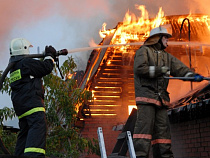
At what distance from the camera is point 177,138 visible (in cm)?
829

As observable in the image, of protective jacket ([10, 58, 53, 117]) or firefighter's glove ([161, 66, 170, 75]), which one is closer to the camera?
protective jacket ([10, 58, 53, 117])

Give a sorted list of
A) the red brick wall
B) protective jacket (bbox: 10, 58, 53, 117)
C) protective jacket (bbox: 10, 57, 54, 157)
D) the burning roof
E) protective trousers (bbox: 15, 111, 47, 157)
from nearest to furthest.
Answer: protective trousers (bbox: 15, 111, 47, 157), protective jacket (bbox: 10, 57, 54, 157), protective jacket (bbox: 10, 58, 53, 117), the red brick wall, the burning roof

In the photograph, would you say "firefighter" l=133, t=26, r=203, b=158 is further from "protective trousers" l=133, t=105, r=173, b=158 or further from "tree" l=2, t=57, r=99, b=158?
"tree" l=2, t=57, r=99, b=158

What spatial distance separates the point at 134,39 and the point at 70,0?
15.4ft

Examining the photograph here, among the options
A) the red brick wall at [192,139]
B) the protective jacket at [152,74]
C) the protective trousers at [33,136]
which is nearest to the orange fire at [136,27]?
the red brick wall at [192,139]

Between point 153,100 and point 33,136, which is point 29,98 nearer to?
point 33,136

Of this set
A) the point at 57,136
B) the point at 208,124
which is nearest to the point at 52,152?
the point at 57,136

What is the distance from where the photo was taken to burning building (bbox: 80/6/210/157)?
1089 cm

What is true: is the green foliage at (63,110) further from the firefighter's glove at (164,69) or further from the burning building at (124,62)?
the firefighter's glove at (164,69)

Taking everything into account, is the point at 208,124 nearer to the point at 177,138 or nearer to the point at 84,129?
the point at 177,138

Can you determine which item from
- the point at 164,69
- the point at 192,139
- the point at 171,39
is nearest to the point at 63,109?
the point at 192,139

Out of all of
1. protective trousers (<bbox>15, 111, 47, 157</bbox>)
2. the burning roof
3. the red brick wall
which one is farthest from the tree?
protective trousers (<bbox>15, 111, 47, 157</bbox>)

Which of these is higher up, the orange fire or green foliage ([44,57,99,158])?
the orange fire

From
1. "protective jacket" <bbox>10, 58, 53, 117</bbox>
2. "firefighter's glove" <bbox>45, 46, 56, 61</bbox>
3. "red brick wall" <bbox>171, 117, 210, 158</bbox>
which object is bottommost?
"red brick wall" <bbox>171, 117, 210, 158</bbox>
